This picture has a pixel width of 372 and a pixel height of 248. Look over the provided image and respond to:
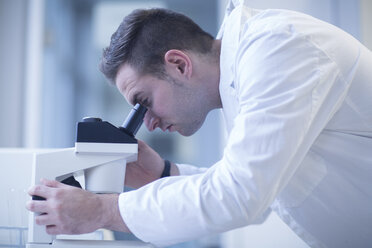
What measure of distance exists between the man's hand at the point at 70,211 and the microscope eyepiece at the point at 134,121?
0.19 m

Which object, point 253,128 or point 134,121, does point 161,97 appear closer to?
point 134,121

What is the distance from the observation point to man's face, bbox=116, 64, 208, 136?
1062mm

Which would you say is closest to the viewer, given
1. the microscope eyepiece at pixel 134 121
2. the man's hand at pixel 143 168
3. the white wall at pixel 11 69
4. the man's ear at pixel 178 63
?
the microscope eyepiece at pixel 134 121

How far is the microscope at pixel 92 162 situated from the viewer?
0.77 metres

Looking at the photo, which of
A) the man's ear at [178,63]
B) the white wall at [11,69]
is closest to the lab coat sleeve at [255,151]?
the man's ear at [178,63]

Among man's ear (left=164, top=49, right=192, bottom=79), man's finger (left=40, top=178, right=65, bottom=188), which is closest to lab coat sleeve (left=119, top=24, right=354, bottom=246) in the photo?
man's finger (left=40, top=178, right=65, bottom=188)

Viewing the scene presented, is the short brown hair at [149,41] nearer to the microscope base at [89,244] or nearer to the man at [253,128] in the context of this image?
the man at [253,128]

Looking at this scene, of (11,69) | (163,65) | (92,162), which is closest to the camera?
(92,162)

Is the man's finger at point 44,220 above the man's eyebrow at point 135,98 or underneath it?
underneath

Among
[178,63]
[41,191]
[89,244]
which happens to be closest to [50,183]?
[41,191]

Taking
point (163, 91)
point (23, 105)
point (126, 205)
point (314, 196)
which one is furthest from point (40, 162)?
point (23, 105)

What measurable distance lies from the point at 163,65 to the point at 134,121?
0.22 meters

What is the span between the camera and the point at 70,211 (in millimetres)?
751

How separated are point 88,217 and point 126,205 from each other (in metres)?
0.08
